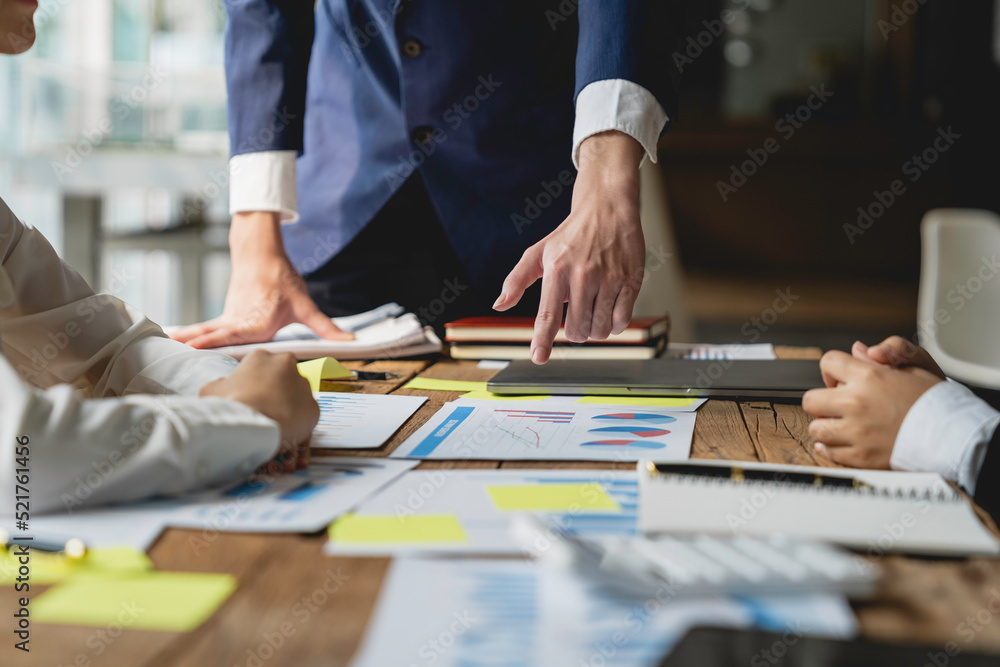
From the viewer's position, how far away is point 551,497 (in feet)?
1.87

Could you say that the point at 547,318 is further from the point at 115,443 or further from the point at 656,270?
the point at 656,270

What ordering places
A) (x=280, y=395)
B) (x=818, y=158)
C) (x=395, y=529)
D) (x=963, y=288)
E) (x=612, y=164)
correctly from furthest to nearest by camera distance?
1. (x=818, y=158)
2. (x=963, y=288)
3. (x=612, y=164)
4. (x=280, y=395)
5. (x=395, y=529)

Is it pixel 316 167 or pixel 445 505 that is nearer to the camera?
pixel 445 505

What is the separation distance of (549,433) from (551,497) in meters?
0.20

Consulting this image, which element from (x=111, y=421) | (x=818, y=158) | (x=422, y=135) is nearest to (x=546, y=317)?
(x=111, y=421)

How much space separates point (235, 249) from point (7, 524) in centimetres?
86

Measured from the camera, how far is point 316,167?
1.55 m

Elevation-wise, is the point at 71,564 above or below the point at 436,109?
below

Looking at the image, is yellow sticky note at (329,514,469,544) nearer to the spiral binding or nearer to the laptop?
A: the spiral binding

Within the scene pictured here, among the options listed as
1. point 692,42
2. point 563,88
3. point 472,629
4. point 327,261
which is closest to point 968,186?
point 692,42

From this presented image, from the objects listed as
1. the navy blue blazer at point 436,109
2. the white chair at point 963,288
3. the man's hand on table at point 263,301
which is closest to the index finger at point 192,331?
the man's hand on table at point 263,301

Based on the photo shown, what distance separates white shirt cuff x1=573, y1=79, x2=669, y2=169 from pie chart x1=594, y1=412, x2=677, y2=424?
37 cm

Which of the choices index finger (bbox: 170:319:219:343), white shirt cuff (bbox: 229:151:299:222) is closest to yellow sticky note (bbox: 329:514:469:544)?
index finger (bbox: 170:319:219:343)

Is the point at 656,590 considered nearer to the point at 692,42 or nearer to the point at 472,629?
the point at 472,629
